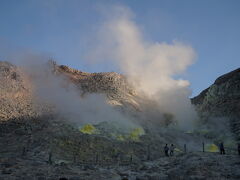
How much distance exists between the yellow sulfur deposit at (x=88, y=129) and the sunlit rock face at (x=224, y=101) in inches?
792

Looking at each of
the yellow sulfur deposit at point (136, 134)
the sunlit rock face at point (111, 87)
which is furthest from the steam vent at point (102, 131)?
the yellow sulfur deposit at point (136, 134)

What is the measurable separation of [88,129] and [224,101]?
90.4 feet

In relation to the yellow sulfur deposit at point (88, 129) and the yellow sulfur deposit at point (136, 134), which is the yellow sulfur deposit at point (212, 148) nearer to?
the yellow sulfur deposit at point (136, 134)

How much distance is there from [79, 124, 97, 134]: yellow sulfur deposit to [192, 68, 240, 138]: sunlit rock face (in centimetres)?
2011

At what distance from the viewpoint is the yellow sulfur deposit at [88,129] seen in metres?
34.0

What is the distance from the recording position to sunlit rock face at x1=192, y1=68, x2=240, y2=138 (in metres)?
47.3

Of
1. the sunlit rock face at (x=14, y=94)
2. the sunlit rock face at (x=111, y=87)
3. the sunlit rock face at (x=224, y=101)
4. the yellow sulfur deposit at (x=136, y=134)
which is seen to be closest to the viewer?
the yellow sulfur deposit at (x=136, y=134)

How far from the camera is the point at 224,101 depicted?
51.8 metres

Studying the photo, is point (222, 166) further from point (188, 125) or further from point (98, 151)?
point (188, 125)

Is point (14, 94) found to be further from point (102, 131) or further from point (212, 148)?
point (212, 148)

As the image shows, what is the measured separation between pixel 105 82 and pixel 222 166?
33929mm

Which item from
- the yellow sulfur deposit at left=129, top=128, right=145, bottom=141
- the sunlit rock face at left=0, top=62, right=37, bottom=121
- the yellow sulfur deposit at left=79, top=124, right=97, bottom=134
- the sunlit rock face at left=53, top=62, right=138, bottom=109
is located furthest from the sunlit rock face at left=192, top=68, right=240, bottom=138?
the sunlit rock face at left=0, top=62, right=37, bottom=121

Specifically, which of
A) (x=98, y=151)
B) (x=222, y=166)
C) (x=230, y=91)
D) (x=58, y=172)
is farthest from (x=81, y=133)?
(x=230, y=91)

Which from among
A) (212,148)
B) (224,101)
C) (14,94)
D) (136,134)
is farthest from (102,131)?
(224,101)
